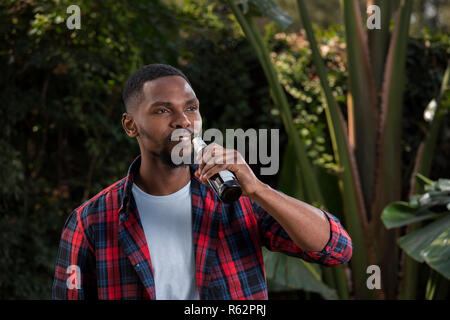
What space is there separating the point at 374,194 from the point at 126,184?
69.2 inches

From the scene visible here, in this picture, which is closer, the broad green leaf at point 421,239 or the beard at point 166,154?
the beard at point 166,154

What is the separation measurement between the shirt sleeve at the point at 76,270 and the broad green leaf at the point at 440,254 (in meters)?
1.36

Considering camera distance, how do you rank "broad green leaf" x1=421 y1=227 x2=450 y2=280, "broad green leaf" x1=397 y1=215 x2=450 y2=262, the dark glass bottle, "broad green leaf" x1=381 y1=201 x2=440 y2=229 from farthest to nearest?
"broad green leaf" x1=381 y1=201 x2=440 y2=229 → "broad green leaf" x1=397 y1=215 x2=450 y2=262 → "broad green leaf" x1=421 y1=227 x2=450 y2=280 → the dark glass bottle

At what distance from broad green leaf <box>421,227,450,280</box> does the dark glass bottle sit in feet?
4.20

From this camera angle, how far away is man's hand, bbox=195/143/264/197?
102 cm

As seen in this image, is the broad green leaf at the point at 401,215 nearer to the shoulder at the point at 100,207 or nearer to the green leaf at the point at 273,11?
the green leaf at the point at 273,11

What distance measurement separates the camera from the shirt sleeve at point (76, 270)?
47.4 inches

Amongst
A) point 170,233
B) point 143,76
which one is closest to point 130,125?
point 143,76

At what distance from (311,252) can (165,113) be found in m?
0.47

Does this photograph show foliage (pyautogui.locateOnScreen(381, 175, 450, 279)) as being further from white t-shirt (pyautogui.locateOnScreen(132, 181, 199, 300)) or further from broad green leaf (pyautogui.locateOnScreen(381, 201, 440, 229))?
white t-shirt (pyautogui.locateOnScreen(132, 181, 199, 300))

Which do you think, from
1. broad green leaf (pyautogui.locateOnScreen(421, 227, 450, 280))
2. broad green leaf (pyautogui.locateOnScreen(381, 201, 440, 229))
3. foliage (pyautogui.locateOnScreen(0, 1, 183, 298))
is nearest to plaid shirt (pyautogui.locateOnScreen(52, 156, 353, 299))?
broad green leaf (pyautogui.locateOnScreen(421, 227, 450, 280))

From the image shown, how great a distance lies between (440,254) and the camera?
199cm

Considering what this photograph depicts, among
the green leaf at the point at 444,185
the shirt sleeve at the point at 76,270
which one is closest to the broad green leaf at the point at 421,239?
the green leaf at the point at 444,185
